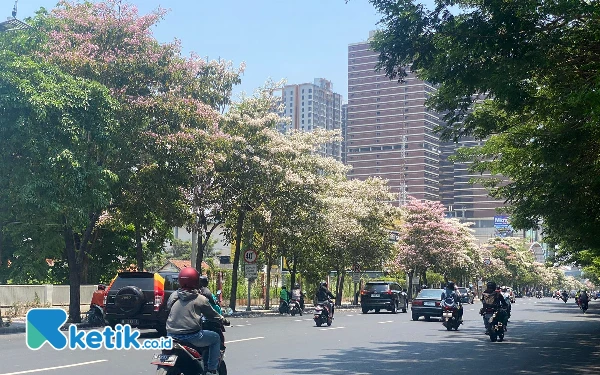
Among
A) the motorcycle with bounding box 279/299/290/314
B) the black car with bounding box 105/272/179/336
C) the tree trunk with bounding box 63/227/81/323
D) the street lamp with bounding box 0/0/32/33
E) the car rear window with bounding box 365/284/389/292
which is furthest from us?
the car rear window with bounding box 365/284/389/292

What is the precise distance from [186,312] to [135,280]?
39.2 ft

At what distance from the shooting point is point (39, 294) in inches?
1280

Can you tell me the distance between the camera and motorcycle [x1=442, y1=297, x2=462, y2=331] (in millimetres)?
26125

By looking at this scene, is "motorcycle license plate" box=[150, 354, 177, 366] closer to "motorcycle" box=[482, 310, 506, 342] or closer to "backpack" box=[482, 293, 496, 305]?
"motorcycle" box=[482, 310, 506, 342]

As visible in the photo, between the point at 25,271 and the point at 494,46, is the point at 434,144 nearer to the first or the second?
the point at 25,271

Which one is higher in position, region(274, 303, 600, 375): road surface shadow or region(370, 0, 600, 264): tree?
region(370, 0, 600, 264): tree

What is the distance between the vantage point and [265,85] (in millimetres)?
38406

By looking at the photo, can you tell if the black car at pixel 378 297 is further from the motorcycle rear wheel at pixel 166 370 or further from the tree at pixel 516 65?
the motorcycle rear wheel at pixel 166 370

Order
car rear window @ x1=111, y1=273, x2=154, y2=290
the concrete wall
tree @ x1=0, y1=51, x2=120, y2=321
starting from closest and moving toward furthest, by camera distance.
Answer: car rear window @ x1=111, y1=273, x2=154, y2=290 → tree @ x1=0, y1=51, x2=120, y2=321 → the concrete wall

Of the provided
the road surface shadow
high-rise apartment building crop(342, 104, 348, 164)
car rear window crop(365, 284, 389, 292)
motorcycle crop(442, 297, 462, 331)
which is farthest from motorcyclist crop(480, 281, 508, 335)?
high-rise apartment building crop(342, 104, 348, 164)

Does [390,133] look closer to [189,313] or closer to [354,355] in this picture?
[354,355]

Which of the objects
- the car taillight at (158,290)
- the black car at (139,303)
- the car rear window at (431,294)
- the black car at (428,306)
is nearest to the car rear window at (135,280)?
the black car at (139,303)

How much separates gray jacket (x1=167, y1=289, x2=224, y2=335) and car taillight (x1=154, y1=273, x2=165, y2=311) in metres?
11.0

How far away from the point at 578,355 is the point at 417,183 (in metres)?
159
